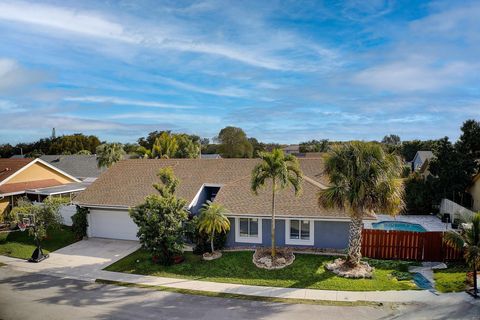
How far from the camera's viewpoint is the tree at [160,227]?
63.5ft

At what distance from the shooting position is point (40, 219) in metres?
23.9

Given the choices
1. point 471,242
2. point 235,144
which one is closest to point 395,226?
point 471,242

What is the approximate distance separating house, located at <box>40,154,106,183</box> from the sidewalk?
31.6 m

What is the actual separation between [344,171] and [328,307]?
6.58m

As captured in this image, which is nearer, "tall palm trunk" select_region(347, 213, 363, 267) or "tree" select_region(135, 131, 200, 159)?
"tall palm trunk" select_region(347, 213, 363, 267)

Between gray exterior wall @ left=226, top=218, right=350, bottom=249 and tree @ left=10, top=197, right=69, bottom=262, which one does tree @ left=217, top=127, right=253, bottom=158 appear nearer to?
tree @ left=10, top=197, right=69, bottom=262

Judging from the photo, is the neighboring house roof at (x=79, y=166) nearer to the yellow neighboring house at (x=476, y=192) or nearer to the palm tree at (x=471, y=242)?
the yellow neighboring house at (x=476, y=192)

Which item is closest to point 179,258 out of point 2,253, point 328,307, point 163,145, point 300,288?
point 300,288

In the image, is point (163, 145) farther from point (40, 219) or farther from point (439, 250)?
point (439, 250)

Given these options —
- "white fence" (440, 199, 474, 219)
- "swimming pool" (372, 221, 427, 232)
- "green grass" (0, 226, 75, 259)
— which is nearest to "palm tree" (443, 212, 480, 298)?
"swimming pool" (372, 221, 427, 232)

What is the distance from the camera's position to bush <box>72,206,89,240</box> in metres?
25.1

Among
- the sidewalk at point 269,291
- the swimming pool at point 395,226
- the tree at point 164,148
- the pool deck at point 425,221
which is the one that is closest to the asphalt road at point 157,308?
the sidewalk at point 269,291

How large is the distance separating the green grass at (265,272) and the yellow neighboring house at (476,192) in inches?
604

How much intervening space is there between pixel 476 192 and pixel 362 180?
19.4 meters
